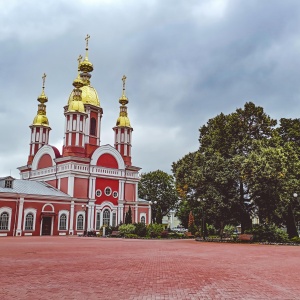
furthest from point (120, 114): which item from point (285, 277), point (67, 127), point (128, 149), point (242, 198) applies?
point (285, 277)

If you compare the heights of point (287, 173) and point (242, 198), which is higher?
point (287, 173)

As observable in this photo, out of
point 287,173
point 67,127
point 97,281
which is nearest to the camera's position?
point 97,281

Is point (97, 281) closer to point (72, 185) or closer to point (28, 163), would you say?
point (72, 185)

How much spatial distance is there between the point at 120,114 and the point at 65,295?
49.4 m

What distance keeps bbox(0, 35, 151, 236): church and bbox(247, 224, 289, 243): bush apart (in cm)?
2288

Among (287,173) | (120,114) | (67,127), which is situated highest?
(120,114)

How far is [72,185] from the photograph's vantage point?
143 feet

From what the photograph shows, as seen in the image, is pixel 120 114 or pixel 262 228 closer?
pixel 262 228

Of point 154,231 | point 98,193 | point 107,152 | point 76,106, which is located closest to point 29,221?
point 98,193

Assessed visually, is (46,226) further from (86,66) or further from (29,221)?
(86,66)

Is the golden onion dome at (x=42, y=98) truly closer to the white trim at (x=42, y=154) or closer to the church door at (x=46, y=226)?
the white trim at (x=42, y=154)

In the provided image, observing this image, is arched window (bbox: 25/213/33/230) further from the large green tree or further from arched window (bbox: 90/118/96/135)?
the large green tree

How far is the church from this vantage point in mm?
39281

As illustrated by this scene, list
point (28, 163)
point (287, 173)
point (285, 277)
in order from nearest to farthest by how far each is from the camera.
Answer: point (285, 277) < point (287, 173) < point (28, 163)
